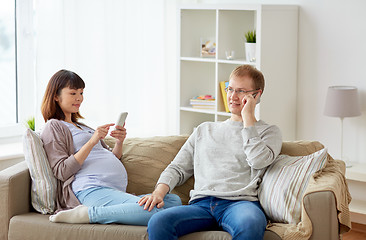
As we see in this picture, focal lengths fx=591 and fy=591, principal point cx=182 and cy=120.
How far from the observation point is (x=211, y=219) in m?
2.46

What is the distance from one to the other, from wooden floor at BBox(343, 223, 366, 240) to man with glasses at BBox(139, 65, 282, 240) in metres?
1.36

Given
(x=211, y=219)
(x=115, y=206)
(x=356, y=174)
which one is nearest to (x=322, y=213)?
(x=211, y=219)

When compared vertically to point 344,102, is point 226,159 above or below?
below

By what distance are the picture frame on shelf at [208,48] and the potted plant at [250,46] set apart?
1.16ft

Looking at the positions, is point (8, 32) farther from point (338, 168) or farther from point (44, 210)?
point (338, 168)

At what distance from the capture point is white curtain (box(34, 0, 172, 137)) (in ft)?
12.1

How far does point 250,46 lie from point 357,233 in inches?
53.7

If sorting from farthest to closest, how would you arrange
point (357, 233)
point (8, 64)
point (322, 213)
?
point (8, 64) → point (357, 233) → point (322, 213)

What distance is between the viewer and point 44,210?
2621 mm

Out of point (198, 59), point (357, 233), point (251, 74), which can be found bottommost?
point (357, 233)

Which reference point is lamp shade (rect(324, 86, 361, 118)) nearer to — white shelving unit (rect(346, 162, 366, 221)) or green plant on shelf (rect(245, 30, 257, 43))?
white shelving unit (rect(346, 162, 366, 221))

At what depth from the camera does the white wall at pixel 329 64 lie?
3.69m

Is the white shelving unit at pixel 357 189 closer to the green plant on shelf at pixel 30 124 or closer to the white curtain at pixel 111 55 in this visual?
the white curtain at pixel 111 55

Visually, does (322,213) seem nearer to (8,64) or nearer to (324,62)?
(324,62)
